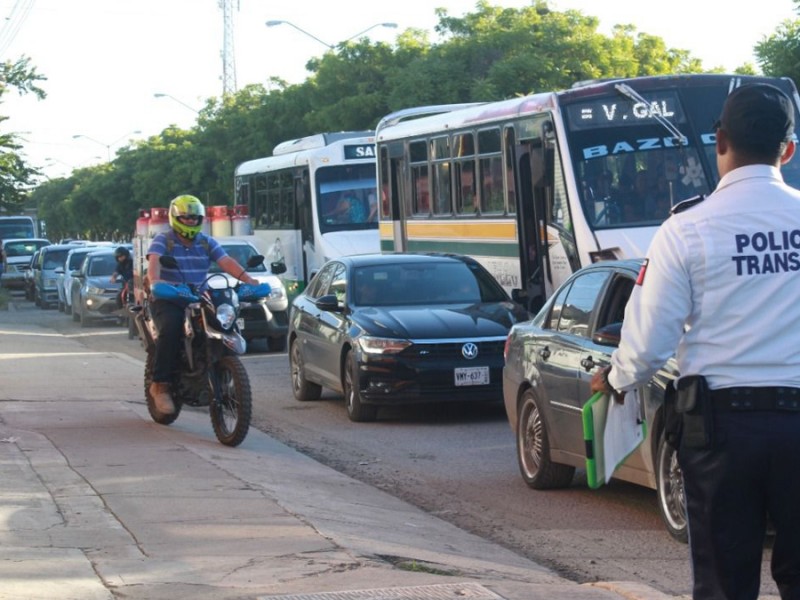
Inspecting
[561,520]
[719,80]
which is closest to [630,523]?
[561,520]

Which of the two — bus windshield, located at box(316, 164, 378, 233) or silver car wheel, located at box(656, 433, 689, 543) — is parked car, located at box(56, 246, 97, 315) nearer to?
bus windshield, located at box(316, 164, 378, 233)

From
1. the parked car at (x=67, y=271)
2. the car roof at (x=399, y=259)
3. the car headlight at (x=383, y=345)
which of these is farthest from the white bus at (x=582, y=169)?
the parked car at (x=67, y=271)

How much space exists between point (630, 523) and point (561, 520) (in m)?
0.42

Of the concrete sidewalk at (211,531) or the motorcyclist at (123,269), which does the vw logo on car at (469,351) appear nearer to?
the concrete sidewalk at (211,531)

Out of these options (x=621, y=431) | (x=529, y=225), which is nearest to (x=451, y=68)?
(x=529, y=225)

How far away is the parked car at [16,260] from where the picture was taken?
53719 mm

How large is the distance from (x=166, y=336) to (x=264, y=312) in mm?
10564

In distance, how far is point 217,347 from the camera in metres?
11.6

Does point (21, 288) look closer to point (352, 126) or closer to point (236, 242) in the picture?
point (352, 126)

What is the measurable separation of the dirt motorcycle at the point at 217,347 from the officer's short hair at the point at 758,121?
7.29m

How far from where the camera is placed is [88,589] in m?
6.36

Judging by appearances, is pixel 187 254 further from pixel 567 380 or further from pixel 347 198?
pixel 347 198

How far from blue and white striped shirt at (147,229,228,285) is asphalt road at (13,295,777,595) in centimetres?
170

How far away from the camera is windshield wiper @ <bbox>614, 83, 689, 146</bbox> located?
52.4 ft
